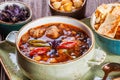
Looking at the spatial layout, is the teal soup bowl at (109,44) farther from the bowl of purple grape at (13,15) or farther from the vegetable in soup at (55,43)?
the bowl of purple grape at (13,15)

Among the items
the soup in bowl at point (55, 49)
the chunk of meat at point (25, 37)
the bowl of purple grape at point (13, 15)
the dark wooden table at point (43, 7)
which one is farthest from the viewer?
the dark wooden table at point (43, 7)

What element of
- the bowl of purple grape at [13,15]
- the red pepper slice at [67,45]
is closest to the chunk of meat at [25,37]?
the red pepper slice at [67,45]

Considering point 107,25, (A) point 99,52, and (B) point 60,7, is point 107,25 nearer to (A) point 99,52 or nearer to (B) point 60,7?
(A) point 99,52

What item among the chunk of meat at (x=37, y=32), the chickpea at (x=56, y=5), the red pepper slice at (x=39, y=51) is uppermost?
the chunk of meat at (x=37, y=32)

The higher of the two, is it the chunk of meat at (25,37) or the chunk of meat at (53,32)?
the chunk of meat at (53,32)

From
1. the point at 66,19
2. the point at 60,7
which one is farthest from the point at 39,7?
the point at 66,19

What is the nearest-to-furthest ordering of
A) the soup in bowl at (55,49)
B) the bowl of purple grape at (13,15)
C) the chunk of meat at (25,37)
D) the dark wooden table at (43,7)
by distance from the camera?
the soup in bowl at (55,49) < the chunk of meat at (25,37) < the bowl of purple grape at (13,15) < the dark wooden table at (43,7)

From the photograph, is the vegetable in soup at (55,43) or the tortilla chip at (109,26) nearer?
the vegetable in soup at (55,43)
